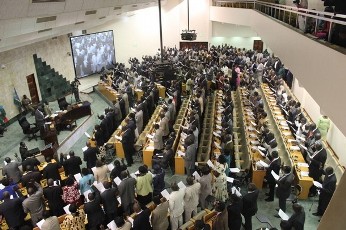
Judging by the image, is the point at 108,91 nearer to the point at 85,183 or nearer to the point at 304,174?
the point at 85,183

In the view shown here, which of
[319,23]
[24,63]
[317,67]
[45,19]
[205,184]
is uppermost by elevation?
[45,19]

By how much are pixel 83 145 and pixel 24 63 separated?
605 cm

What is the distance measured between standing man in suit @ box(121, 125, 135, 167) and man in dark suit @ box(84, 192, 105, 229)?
3714mm

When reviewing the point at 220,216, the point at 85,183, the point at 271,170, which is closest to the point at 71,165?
the point at 85,183

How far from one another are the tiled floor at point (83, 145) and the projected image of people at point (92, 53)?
98.3 inches

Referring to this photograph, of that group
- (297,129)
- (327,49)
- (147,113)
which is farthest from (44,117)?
(327,49)

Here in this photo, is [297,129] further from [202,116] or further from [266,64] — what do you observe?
[266,64]

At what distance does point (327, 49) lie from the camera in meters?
4.73

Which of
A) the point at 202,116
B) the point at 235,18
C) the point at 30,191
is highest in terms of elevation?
the point at 235,18

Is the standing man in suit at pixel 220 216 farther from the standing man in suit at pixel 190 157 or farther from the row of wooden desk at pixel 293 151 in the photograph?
the row of wooden desk at pixel 293 151

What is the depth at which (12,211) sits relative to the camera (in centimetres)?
683

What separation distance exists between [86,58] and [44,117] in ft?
28.2

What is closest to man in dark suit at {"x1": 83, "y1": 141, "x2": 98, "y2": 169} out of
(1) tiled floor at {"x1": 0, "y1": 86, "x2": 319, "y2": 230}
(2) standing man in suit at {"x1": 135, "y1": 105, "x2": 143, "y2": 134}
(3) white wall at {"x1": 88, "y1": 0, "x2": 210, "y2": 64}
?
(1) tiled floor at {"x1": 0, "y1": 86, "x2": 319, "y2": 230}

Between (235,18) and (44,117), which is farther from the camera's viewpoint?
(235,18)
